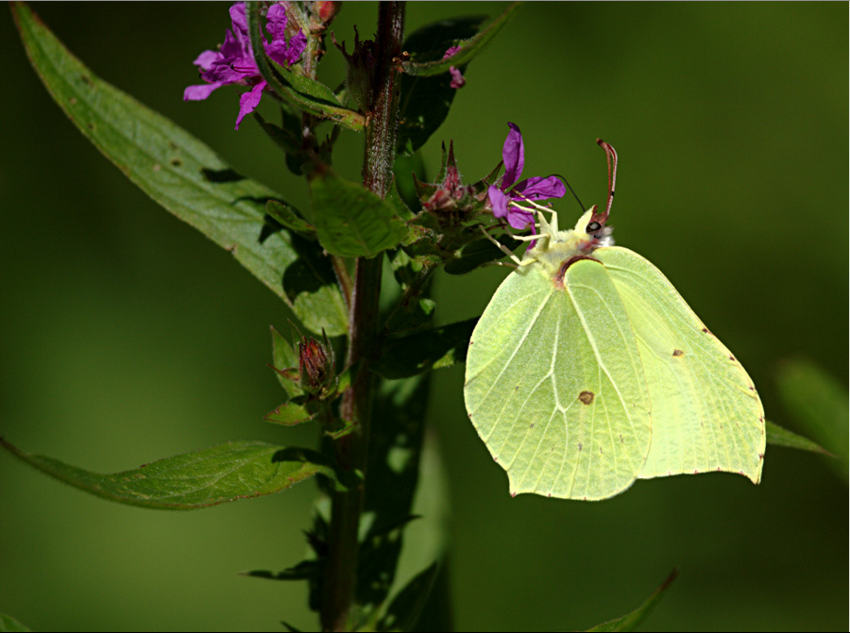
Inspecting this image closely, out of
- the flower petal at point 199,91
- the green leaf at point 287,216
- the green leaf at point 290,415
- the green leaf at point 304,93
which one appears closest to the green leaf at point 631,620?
the green leaf at point 290,415

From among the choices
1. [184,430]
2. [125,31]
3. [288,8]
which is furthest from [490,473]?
[125,31]

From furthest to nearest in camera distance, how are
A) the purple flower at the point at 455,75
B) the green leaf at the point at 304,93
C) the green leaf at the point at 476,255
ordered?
the green leaf at the point at 476,255 → the purple flower at the point at 455,75 → the green leaf at the point at 304,93

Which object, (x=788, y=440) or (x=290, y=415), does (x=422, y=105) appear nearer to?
(x=290, y=415)

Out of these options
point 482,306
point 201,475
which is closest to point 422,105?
point 201,475

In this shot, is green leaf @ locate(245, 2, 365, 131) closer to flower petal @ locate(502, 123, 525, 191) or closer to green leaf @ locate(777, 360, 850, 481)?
flower petal @ locate(502, 123, 525, 191)

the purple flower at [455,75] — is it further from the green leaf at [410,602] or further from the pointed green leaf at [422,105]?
the green leaf at [410,602]

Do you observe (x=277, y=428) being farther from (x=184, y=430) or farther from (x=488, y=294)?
(x=488, y=294)
